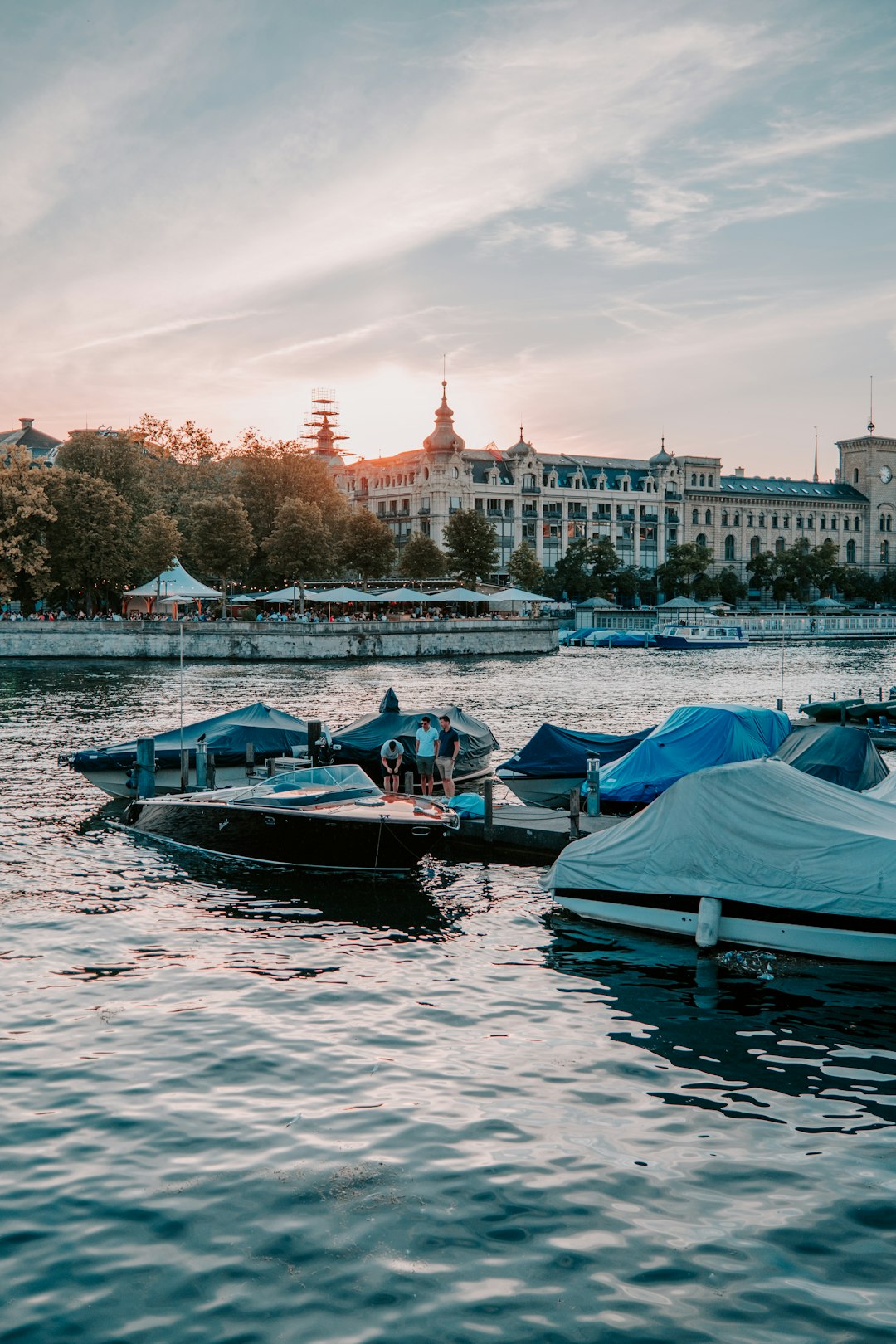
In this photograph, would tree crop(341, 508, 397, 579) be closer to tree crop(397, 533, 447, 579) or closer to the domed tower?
tree crop(397, 533, 447, 579)

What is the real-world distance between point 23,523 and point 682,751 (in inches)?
3017

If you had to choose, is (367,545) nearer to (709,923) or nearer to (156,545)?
(156,545)

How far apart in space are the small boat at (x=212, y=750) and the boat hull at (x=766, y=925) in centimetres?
1380

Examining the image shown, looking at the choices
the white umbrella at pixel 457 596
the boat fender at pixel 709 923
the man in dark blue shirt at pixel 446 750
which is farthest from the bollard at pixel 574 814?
the white umbrella at pixel 457 596

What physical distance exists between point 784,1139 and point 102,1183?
6.60 m

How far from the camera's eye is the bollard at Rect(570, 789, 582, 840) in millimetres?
23188

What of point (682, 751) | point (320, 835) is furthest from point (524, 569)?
point (320, 835)

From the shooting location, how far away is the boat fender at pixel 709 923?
694 inches

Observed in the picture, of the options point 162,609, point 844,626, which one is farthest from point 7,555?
point 844,626

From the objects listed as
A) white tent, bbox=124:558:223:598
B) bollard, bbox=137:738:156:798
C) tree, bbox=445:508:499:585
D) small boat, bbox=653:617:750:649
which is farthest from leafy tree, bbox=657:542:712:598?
bollard, bbox=137:738:156:798

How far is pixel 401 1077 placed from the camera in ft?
43.5

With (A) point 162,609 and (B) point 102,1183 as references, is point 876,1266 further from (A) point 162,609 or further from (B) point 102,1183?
(A) point 162,609

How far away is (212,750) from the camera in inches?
1220

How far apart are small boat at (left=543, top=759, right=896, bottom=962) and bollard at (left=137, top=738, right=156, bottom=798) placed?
40.6 ft
